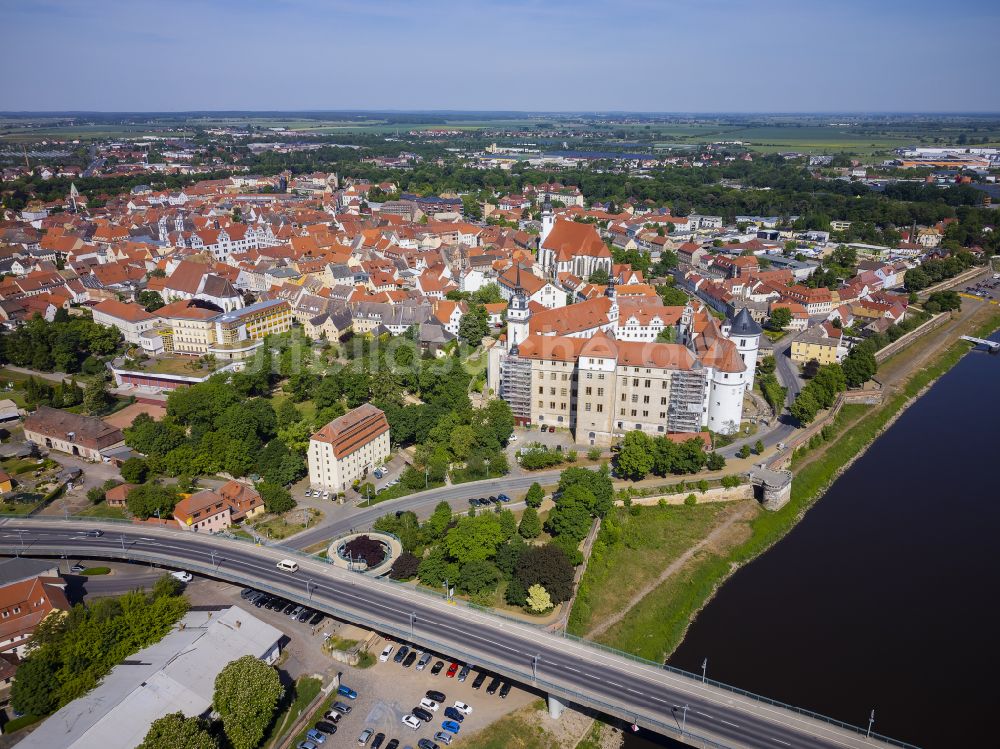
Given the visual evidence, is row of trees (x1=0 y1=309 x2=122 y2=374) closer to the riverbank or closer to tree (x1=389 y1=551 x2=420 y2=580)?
tree (x1=389 y1=551 x2=420 y2=580)

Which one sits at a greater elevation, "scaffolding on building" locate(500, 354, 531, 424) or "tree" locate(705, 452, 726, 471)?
"scaffolding on building" locate(500, 354, 531, 424)

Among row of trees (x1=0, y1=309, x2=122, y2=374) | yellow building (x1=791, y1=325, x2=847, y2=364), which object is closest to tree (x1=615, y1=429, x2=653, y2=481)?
yellow building (x1=791, y1=325, x2=847, y2=364)

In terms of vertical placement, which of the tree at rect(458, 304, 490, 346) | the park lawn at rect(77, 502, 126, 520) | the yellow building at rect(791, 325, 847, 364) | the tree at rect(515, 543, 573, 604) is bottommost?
the park lawn at rect(77, 502, 126, 520)

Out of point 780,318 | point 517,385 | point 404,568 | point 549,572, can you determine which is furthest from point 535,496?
point 780,318

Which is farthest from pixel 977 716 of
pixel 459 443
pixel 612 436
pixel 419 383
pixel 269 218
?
pixel 269 218

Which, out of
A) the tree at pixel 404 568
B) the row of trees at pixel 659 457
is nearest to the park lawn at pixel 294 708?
the tree at pixel 404 568

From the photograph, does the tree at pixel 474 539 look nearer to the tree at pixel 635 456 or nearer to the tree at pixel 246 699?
the tree at pixel 246 699

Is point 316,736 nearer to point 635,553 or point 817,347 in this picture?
point 635,553

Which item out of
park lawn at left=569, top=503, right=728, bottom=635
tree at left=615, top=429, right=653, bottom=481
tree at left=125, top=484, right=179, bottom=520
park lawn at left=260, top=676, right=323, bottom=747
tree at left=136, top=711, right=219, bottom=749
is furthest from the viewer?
tree at left=615, top=429, right=653, bottom=481
